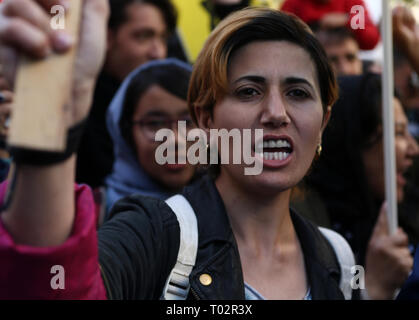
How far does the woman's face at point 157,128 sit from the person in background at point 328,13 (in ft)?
4.30

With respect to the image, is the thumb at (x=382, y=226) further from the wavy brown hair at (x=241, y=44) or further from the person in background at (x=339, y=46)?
the person in background at (x=339, y=46)

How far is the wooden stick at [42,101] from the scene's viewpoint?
92 centimetres

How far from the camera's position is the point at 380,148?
10.5 feet

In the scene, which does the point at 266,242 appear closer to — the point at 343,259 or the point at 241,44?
the point at 343,259

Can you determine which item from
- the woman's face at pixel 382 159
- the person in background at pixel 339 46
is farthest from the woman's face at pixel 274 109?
the person in background at pixel 339 46

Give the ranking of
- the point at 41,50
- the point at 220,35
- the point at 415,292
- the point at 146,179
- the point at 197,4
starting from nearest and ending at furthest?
the point at 41,50 → the point at 415,292 → the point at 220,35 → the point at 146,179 → the point at 197,4

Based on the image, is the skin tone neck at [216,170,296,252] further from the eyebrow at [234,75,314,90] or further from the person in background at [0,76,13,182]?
Answer: the person in background at [0,76,13,182]

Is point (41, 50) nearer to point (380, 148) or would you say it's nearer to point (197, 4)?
point (380, 148)

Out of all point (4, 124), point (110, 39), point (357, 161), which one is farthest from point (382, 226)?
point (110, 39)

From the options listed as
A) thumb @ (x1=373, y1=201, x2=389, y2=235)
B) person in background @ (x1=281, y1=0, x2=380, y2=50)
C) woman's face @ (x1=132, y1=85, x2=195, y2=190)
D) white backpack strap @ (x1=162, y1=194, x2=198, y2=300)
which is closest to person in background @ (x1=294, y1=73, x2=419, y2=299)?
thumb @ (x1=373, y1=201, x2=389, y2=235)

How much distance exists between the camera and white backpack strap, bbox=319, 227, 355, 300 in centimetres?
193

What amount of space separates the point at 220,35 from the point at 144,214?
62 centimetres
